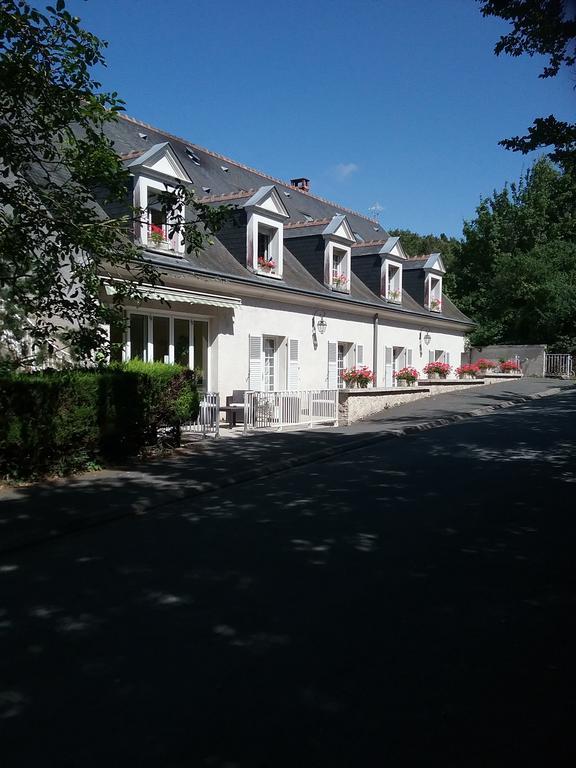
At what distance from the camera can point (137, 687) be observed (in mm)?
3455

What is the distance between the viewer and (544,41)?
8.65 meters

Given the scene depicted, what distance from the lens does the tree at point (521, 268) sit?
39.5 m

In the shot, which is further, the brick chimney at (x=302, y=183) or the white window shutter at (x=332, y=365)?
the brick chimney at (x=302, y=183)

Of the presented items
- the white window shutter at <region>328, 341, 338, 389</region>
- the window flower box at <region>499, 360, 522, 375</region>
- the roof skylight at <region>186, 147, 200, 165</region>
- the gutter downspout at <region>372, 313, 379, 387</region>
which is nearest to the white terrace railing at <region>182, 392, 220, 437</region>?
the white window shutter at <region>328, 341, 338, 389</region>

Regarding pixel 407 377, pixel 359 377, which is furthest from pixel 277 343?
pixel 407 377

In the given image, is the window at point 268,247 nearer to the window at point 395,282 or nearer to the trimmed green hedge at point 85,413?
the trimmed green hedge at point 85,413

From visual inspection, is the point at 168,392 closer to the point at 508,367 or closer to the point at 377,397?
the point at 377,397

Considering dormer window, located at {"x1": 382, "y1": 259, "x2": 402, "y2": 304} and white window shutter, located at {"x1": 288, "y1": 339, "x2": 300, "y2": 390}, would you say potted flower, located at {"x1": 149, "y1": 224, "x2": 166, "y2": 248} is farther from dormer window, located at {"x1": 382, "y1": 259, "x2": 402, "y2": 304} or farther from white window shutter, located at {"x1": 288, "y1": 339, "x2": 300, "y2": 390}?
dormer window, located at {"x1": 382, "y1": 259, "x2": 402, "y2": 304}

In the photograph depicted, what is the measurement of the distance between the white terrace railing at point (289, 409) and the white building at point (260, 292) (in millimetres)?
1408

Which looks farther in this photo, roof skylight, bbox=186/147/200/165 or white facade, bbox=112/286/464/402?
roof skylight, bbox=186/147/200/165

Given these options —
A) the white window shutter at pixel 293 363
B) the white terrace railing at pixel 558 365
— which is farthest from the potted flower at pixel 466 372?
the white window shutter at pixel 293 363

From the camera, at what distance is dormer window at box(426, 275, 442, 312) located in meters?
29.9

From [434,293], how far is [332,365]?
1091cm

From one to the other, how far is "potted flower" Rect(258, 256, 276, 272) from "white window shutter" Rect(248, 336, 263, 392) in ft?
6.48
